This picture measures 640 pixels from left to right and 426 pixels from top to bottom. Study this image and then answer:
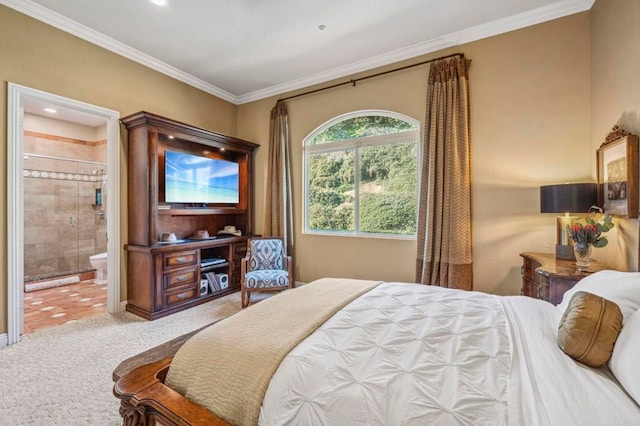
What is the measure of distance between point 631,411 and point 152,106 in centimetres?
471

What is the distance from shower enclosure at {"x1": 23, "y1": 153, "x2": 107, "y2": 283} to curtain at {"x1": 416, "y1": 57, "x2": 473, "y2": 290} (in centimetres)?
591

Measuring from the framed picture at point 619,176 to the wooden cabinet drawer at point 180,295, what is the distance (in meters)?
4.24

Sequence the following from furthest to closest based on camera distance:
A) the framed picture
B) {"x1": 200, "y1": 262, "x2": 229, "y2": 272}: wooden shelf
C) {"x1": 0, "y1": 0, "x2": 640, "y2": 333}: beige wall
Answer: {"x1": 200, "y1": 262, "x2": 229, "y2": 272}: wooden shelf < {"x1": 0, "y1": 0, "x2": 640, "y2": 333}: beige wall < the framed picture

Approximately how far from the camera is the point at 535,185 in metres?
2.88

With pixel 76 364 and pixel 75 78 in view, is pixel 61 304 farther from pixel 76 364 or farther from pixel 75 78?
pixel 75 78

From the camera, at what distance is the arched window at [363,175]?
A: 3.62 metres

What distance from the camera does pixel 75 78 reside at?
305 cm

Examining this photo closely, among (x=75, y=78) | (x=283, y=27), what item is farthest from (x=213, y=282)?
(x=283, y=27)

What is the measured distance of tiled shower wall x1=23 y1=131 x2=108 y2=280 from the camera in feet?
15.5

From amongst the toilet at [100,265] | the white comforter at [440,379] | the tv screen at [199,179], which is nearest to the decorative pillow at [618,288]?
the white comforter at [440,379]

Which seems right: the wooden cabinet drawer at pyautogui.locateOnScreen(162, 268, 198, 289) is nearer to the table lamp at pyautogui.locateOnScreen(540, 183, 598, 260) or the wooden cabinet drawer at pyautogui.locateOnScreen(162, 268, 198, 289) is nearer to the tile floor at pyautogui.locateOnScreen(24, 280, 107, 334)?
the tile floor at pyautogui.locateOnScreen(24, 280, 107, 334)

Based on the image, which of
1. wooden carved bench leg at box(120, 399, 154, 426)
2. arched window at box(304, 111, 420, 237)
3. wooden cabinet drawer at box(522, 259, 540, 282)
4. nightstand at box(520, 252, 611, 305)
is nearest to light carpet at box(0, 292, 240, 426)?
wooden carved bench leg at box(120, 399, 154, 426)

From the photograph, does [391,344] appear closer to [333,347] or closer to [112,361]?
[333,347]

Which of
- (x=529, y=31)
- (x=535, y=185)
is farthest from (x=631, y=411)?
(x=529, y=31)
